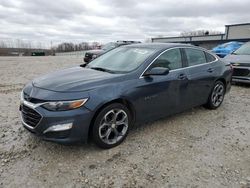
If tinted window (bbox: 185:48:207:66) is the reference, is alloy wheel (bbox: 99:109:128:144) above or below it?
below

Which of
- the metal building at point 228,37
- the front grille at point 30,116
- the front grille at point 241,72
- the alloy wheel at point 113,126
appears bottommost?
the alloy wheel at point 113,126

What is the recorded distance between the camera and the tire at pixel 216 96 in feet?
17.5

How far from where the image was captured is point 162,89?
4023mm

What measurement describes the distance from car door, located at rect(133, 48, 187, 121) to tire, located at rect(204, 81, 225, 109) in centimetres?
123

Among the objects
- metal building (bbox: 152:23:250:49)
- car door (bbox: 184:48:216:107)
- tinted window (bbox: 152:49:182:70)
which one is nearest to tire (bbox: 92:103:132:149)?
tinted window (bbox: 152:49:182:70)

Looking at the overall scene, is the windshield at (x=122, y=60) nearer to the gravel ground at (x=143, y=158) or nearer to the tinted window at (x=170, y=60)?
the tinted window at (x=170, y=60)

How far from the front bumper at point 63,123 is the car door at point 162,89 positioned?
95 cm

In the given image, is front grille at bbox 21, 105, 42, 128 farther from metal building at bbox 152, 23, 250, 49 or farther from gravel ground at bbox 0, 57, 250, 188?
metal building at bbox 152, 23, 250, 49

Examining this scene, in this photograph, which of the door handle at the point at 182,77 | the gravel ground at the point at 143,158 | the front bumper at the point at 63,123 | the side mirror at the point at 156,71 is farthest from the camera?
the door handle at the point at 182,77

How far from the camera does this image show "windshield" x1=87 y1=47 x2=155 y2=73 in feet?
13.0

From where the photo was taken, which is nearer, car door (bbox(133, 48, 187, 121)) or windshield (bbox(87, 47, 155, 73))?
car door (bbox(133, 48, 187, 121))

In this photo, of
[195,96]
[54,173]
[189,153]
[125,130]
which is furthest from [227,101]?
[54,173]

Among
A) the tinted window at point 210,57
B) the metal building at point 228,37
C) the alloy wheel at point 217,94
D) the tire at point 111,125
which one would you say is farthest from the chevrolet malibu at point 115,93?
the metal building at point 228,37

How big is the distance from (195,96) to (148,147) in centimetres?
173
